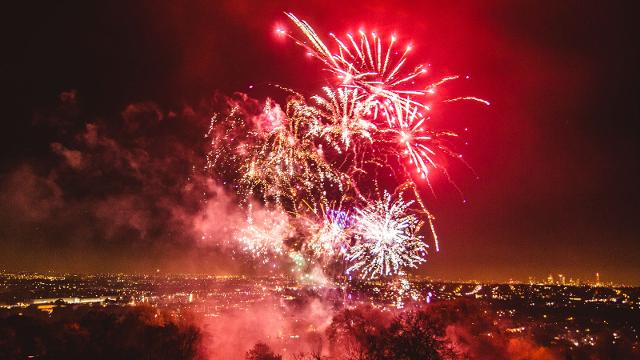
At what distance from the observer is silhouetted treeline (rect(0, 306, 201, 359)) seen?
82.3ft

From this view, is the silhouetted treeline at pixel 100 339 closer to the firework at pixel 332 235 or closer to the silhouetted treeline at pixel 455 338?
the silhouetted treeline at pixel 455 338

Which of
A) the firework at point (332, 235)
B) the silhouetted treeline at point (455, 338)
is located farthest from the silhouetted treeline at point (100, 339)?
the firework at point (332, 235)

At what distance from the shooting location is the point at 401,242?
18.4m

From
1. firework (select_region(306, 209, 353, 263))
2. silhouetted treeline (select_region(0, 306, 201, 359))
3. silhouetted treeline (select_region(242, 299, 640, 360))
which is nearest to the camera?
firework (select_region(306, 209, 353, 263))

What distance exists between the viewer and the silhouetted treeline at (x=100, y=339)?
2508 centimetres

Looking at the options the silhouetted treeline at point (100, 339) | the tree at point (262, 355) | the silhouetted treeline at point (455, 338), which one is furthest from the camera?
the silhouetted treeline at point (455, 338)

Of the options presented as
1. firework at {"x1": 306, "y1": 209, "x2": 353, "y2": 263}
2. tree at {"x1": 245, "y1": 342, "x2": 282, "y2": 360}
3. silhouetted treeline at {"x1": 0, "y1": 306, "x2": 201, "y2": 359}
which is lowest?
tree at {"x1": 245, "y1": 342, "x2": 282, "y2": 360}

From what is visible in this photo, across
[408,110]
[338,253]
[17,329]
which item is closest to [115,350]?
[17,329]

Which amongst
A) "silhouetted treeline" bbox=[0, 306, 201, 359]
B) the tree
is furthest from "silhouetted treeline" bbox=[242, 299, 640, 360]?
"silhouetted treeline" bbox=[0, 306, 201, 359]

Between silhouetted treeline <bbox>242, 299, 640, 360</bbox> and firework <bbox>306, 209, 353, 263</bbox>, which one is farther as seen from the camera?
silhouetted treeline <bbox>242, 299, 640, 360</bbox>

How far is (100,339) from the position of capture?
27.7 meters

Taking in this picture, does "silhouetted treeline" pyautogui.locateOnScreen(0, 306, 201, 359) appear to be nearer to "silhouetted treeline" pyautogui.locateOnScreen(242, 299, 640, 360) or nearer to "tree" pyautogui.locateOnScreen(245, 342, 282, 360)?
"tree" pyautogui.locateOnScreen(245, 342, 282, 360)

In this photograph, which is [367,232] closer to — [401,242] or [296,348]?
[401,242]

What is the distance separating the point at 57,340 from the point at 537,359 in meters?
31.5
